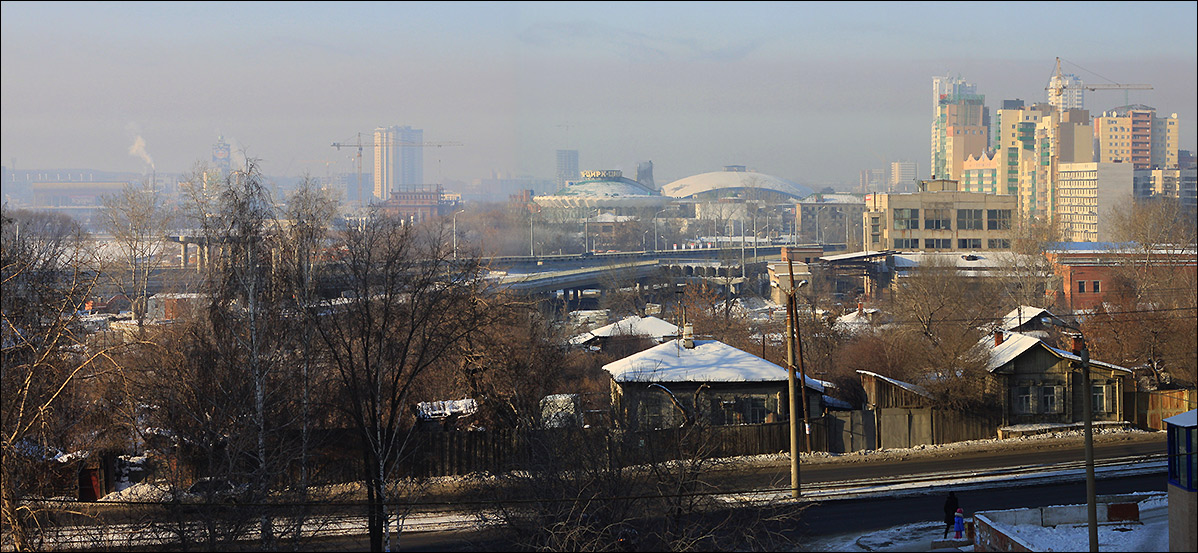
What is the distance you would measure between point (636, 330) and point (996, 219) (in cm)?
3552

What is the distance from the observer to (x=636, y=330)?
82.3 feet

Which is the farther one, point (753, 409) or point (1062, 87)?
point (1062, 87)

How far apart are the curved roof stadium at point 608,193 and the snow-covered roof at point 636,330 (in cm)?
11088

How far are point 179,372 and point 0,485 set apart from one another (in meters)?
2.88

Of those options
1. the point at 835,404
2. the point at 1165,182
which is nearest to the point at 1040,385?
the point at 835,404

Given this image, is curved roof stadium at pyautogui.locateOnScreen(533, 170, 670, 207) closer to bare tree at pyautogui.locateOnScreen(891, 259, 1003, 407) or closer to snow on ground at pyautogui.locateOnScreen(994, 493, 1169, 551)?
bare tree at pyautogui.locateOnScreen(891, 259, 1003, 407)

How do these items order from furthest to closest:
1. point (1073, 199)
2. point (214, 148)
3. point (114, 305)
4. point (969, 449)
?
point (214, 148) < point (1073, 199) < point (114, 305) < point (969, 449)

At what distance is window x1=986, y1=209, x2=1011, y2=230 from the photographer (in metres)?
53.9

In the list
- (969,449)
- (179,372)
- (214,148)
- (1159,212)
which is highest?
(214,148)

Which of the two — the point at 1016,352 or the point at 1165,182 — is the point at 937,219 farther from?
the point at 1016,352

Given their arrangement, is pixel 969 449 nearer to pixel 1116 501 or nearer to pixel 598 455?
pixel 1116 501

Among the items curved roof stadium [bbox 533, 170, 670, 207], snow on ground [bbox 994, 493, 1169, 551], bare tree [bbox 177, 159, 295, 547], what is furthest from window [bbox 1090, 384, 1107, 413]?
curved roof stadium [bbox 533, 170, 670, 207]

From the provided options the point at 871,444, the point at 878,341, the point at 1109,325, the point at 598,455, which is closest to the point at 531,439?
the point at 598,455

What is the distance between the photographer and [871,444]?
1756 centimetres
